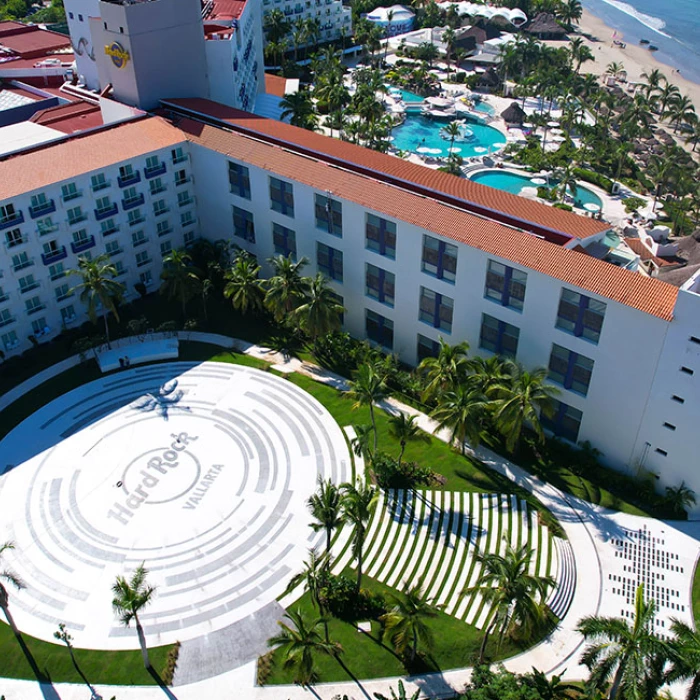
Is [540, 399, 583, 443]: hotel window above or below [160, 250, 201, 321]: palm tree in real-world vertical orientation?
below

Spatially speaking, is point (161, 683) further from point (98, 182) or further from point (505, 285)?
point (98, 182)


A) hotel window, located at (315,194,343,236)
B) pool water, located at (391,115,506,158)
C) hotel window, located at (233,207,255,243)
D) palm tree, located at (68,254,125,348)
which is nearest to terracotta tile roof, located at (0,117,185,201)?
palm tree, located at (68,254,125,348)

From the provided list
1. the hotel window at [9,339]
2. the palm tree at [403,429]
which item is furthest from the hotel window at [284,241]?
the hotel window at [9,339]

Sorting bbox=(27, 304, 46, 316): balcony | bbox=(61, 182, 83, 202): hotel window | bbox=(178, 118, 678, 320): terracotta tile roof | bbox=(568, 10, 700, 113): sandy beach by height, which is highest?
bbox=(178, 118, 678, 320): terracotta tile roof

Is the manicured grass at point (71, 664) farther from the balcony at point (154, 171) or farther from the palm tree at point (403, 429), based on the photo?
the balcony at point (154, 171)

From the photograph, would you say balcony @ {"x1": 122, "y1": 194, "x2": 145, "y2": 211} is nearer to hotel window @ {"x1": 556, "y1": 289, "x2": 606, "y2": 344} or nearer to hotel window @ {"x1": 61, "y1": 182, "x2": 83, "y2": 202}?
hotel window @ {"x1": 61, "y1": 182, "x2": 83, "y2": 202}

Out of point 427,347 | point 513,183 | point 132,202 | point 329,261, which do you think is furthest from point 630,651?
point 513,183
